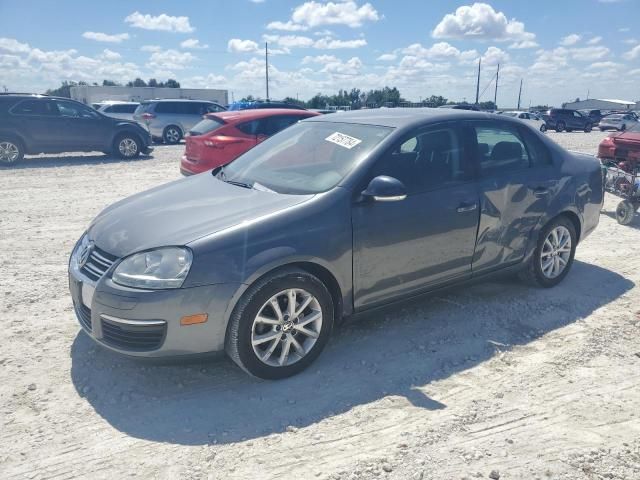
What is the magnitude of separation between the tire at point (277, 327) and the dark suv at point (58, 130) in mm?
12168

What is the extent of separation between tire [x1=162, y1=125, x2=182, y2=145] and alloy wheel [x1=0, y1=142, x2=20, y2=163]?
6.82 m

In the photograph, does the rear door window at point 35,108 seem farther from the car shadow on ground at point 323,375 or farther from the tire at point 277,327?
the tire at point 277,327

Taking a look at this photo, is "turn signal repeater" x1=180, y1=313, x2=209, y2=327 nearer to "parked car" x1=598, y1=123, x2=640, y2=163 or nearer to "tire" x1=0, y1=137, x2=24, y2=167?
"parked car" x1=598, y1=123, x2=640, y2=163

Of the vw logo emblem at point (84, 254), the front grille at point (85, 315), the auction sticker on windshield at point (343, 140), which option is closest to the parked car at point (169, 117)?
the auction sticker on windshield at point (343, 140)

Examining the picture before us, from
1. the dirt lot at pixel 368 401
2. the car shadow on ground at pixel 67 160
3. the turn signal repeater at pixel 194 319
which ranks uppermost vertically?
the turn signal repeater at pixel 194 319

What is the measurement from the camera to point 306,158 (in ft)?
13.3

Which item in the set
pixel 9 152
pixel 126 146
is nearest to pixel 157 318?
pixel 9 152

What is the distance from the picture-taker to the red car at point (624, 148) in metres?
9.21

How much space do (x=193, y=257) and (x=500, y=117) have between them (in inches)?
115

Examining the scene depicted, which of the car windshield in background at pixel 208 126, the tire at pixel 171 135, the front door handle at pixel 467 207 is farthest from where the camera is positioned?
the tire at pixel 171 135

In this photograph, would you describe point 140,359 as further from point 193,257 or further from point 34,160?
point 34,160

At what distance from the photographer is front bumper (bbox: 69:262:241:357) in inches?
115

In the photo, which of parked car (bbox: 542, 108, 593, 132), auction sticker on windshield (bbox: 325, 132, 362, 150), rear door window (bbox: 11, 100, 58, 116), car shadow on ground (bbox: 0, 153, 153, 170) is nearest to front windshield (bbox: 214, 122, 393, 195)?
auction sticker on windshield (bbox: 325, 132, 362, 150)

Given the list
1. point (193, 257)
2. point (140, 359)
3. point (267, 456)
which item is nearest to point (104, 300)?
point (140, 359)
